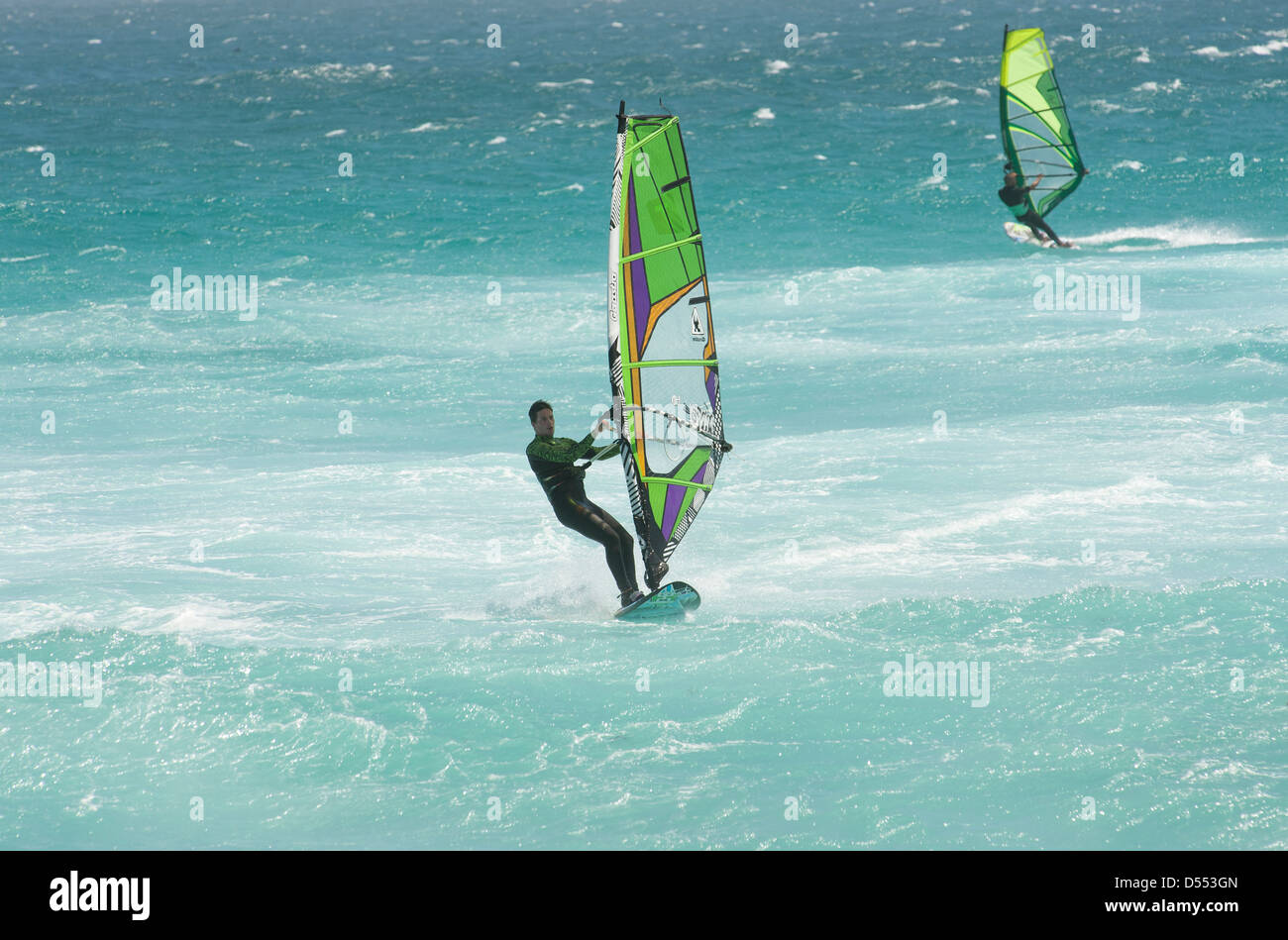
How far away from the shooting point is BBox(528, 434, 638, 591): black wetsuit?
26.9 feet

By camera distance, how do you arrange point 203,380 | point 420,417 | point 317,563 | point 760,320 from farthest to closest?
point 760,320 < point 203,380 < point 420,417 < point 317,563

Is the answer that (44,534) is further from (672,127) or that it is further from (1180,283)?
(1180,283)

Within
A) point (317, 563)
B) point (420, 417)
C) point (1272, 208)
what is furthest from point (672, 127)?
point (1272, 208)

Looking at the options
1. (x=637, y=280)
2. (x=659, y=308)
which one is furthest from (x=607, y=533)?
(x=637, y=280)

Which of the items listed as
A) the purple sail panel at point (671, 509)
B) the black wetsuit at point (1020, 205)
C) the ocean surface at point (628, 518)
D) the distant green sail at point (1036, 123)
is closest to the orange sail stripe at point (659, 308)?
the purple sail panel at point (671, 509)

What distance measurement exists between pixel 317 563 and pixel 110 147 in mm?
25970

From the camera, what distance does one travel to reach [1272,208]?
85.7 ft

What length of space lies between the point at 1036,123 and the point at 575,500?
15.9 m

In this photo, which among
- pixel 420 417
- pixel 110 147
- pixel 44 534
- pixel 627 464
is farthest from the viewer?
pixel 110 147

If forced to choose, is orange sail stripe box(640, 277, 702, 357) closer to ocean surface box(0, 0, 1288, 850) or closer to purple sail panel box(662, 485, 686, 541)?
purple sail panel box(662, 485, 686, 541)

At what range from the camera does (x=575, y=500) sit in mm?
8312

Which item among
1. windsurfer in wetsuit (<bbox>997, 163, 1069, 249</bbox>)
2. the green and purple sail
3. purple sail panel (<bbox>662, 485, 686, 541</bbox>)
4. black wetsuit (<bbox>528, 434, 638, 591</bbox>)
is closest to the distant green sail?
windsurfer in wetsuit (<bbox>997, 163, 1069, 249</bbox>)
